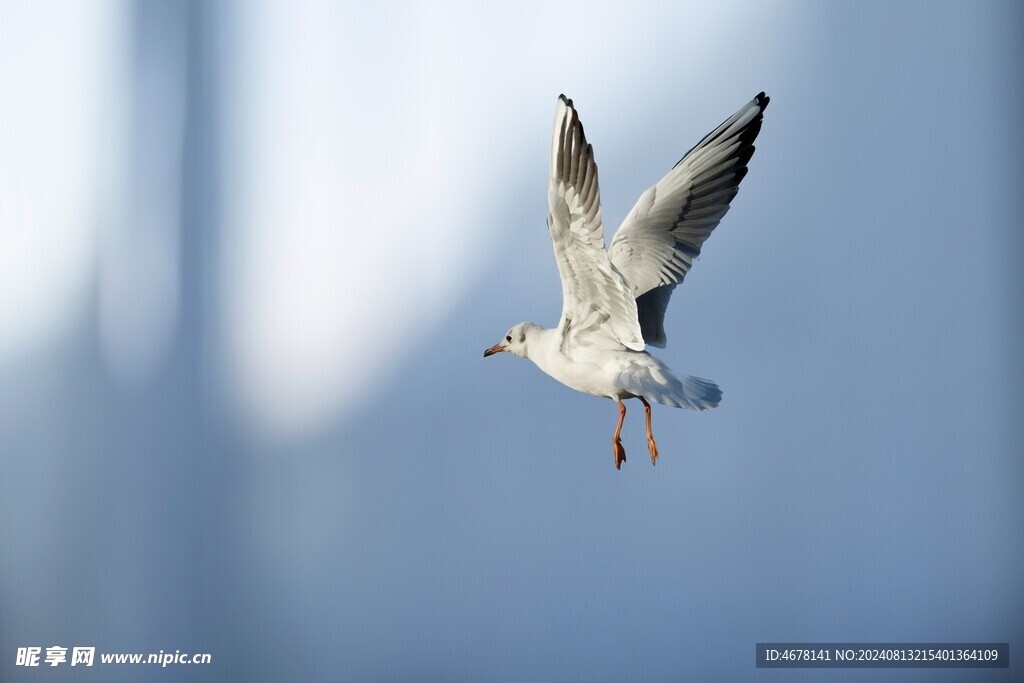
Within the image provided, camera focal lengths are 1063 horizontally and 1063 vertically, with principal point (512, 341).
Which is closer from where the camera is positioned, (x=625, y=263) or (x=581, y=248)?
(x=581, y=248)

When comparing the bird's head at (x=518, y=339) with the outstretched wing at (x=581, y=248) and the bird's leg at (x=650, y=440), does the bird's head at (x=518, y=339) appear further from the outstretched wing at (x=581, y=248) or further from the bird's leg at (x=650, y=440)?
the bird's leg at (x=650, y=440)

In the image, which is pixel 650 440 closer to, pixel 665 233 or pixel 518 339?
pixel 518 339

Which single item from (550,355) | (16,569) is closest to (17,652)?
(16,569)

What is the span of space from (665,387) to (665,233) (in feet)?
1.02

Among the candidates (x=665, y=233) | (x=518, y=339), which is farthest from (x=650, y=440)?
(x=665, y=233)

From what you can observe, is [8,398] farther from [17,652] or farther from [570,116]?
[570,116]

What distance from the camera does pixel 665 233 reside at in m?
1.66

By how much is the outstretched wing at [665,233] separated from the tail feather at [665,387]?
18 cm

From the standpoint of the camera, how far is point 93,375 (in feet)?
7.86

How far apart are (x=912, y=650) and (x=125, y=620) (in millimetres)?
1694

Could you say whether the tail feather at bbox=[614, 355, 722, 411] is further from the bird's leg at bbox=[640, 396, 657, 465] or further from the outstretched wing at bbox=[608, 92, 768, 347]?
the outstretched wing at bbox=[608, 92, 768, 347]

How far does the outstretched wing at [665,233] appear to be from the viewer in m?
1.62

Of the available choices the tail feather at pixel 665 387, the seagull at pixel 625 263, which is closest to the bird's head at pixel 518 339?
the seagull at pixel 625 263

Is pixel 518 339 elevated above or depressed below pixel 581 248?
below
